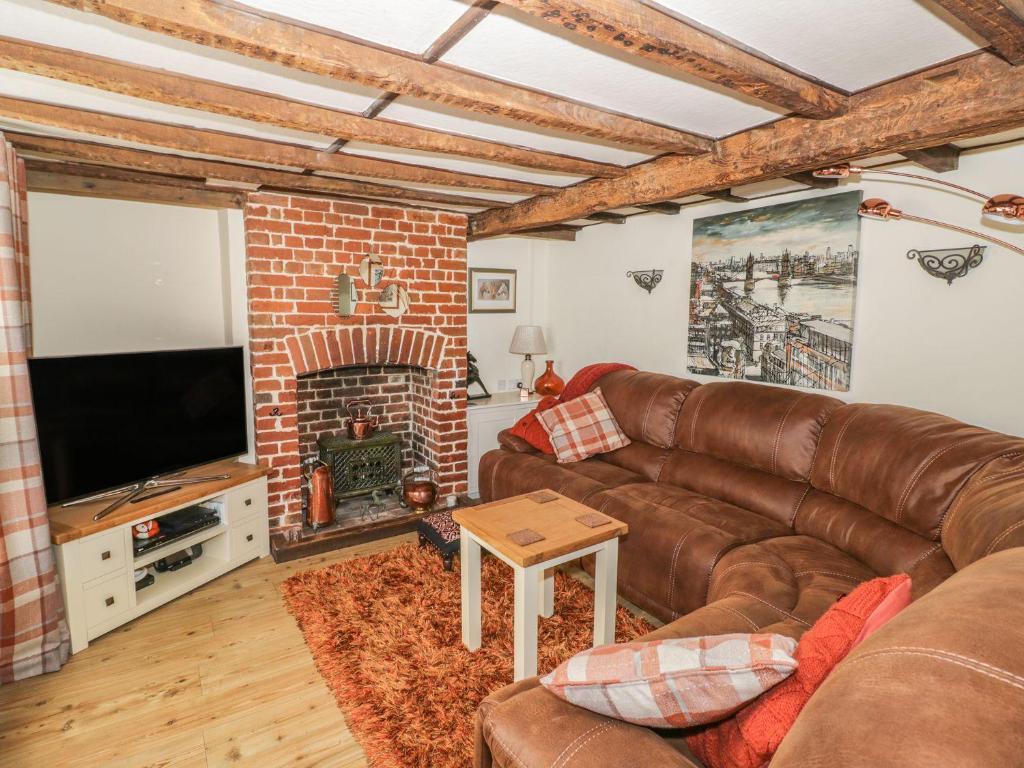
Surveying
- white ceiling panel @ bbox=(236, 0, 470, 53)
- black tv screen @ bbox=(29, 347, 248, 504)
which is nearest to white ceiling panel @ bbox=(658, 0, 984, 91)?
white ceiling panel @ bbox=(236, 0, 470, 53)

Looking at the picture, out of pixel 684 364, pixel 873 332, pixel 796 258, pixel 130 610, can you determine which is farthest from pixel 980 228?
pixel 130 610

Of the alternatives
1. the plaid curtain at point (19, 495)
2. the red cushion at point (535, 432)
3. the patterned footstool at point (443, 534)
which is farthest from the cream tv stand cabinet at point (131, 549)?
the red cushion at point (535, 432)

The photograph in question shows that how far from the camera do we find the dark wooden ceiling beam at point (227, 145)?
2031 mm

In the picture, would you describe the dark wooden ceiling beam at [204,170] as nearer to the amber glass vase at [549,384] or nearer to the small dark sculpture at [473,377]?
the small dark sculpture at [473,377]

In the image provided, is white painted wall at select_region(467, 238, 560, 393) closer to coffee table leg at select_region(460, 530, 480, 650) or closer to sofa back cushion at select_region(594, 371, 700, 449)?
sofa back cushion at select_region(594, 371, 700, 449)

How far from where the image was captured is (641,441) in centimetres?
353

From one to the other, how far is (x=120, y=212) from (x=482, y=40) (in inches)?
101

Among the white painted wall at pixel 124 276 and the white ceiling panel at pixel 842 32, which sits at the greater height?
the white ceiling panel at pixel 842 32

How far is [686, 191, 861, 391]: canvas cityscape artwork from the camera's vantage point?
2.92m

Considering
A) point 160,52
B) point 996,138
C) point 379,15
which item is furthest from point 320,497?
point 996,138

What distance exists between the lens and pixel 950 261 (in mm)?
2500

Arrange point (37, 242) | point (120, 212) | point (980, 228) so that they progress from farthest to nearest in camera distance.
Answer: point (120, 212), point (37, 242), point (980, 228)

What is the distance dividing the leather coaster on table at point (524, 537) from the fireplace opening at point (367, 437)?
1770 millimetres

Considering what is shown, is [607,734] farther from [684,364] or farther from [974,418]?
[684,364]
